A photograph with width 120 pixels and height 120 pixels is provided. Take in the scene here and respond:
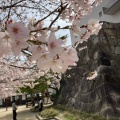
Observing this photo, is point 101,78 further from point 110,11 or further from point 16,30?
point 110,11

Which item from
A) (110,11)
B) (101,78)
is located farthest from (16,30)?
(110,11)

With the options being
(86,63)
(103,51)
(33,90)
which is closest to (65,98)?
(86,63)

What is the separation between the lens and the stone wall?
33.8ft

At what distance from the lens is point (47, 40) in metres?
1.40

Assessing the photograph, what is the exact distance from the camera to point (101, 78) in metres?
11.0

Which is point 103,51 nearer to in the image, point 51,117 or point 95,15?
point 51,117

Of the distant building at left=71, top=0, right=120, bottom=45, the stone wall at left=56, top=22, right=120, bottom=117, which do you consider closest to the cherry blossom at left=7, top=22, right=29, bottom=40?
the stone wall at left=56, top=22, right=120, bottom=117

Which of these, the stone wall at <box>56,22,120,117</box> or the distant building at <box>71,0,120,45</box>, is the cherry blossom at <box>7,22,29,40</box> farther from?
the distant building at <box>71,0,120,45</box>

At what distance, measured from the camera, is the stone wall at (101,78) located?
10312 mm

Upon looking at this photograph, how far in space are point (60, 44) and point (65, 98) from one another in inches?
622

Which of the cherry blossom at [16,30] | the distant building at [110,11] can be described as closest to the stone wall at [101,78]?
the distant building at [110,11]

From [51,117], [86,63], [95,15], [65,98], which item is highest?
[95,15]

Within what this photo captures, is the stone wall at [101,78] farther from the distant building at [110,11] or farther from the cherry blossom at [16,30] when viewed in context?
the cherry blossom at [16,30]

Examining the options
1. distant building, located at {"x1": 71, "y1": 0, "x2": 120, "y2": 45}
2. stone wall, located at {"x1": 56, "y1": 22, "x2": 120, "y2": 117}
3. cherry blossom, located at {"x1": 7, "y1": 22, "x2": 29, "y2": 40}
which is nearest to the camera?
cherry blossom, located at {"x1": 7, "y1": 22, "x2": 29, "y2": 40}
